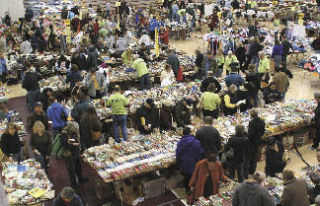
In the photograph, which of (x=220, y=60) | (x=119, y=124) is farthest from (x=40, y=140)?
(x=220, y=60)

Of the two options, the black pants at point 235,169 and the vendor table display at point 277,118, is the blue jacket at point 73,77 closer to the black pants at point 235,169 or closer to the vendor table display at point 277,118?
the vendor table display at point 277,118

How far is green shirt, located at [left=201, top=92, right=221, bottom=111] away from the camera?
9.50 meters

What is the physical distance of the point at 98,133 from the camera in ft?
30.1

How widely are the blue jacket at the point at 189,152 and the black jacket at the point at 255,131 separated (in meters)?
1.36

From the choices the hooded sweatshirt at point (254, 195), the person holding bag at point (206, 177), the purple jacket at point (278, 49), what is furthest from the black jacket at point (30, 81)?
the purple jacket at point (278, 49)

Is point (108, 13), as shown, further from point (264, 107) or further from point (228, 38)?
point (264, 107)

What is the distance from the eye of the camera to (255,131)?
26.8 ft

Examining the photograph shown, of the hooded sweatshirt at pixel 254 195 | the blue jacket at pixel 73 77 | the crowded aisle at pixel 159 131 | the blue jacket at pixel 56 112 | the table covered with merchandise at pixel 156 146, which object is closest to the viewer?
the hooded sweatshirt at pixel 254 195

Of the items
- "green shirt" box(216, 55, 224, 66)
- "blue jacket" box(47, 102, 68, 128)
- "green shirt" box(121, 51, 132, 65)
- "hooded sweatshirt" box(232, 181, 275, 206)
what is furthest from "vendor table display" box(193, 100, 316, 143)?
"green shirt" box(121, 51, 132, 65)

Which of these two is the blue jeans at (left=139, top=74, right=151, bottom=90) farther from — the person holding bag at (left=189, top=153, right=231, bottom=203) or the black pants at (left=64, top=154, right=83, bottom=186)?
the person holding bag at (left=189, top=153, right=231, bottom=203)

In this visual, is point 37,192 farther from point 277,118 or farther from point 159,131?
point 277,118

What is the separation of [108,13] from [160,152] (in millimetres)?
17255

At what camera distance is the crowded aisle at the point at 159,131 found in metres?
7.29

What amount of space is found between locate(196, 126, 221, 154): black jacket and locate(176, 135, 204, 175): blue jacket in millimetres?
304
